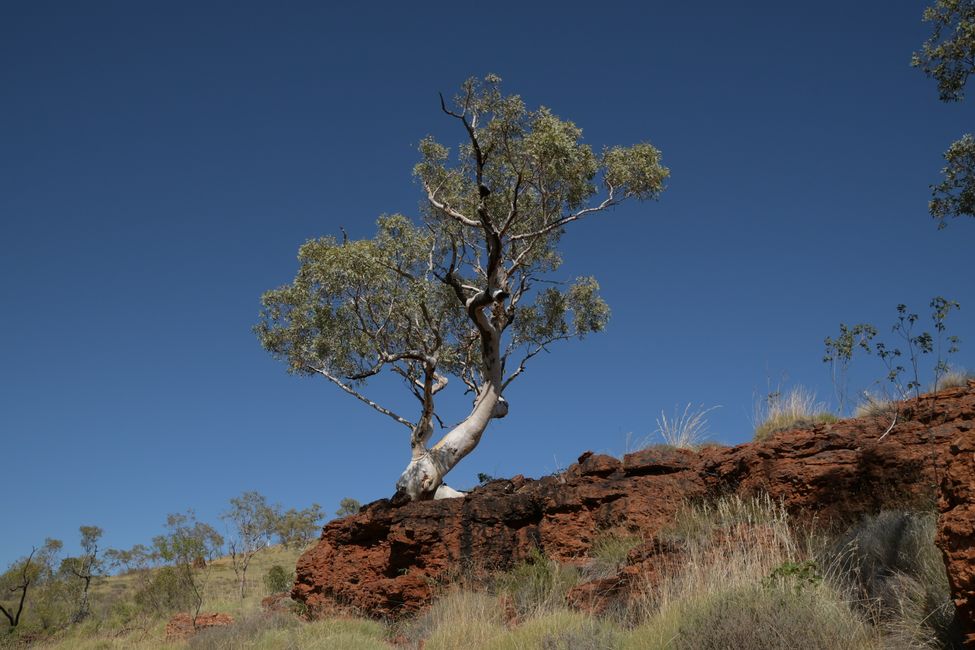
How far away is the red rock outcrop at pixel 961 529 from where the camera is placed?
5.79 meters

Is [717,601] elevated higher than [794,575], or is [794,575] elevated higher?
[794,575]

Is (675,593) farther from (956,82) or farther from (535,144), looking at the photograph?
(535,144)

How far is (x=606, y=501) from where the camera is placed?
1267 centimetres

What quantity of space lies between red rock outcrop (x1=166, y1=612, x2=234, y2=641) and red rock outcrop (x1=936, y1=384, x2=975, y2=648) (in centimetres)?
1197

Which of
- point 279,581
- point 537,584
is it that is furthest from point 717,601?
point 279,581

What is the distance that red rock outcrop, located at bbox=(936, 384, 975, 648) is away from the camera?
19.0ft

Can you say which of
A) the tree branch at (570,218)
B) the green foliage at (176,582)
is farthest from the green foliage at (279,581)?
the tree branch at (570,218)

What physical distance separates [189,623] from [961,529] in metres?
13.6

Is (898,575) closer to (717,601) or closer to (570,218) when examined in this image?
(717,601)

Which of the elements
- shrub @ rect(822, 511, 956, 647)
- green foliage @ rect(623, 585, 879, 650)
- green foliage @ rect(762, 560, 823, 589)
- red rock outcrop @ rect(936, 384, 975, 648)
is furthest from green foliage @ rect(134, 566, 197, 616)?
red rock outcrop @ rect(936, 384, 975, 648)

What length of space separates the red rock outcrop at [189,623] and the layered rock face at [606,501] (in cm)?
146

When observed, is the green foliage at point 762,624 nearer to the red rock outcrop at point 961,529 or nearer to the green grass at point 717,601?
the green grass at point 717,601

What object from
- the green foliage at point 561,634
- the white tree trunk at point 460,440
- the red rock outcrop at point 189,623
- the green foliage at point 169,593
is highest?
the white tree trunk at point 460,440

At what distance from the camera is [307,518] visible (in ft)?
129
